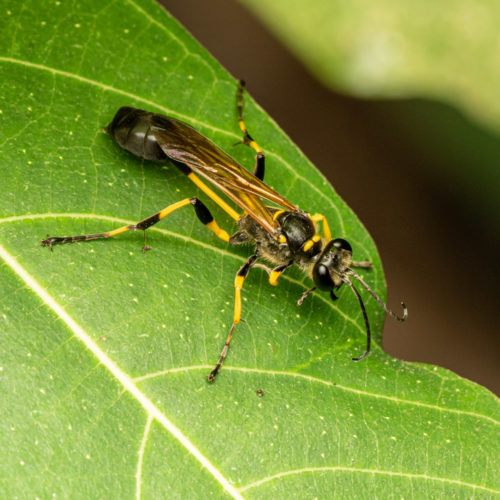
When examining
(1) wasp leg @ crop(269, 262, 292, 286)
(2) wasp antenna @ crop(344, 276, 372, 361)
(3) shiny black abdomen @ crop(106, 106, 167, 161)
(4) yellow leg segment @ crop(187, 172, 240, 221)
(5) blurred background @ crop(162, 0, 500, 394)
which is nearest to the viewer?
(3) shiny black abdomen @ crop(106, 106, 167, 161)

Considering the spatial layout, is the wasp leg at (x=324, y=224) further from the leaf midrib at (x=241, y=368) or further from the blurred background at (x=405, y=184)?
the blurred background at (x=405, y=184)

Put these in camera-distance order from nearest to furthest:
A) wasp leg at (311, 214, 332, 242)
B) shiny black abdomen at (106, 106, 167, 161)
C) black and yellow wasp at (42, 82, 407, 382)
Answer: shiny black abdomen at (106, 106, 167, 161) < black and yellow wasp at (42, 82, 407, 382) < wasp leg at (311, 214, 332, 242)

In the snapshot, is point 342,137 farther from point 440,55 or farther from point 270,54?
point 440,55

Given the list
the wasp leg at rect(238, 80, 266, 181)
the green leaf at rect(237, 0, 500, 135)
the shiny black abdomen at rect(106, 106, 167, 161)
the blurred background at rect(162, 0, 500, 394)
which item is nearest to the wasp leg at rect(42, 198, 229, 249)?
the shiny black abdomen at rect(106, 106, 167, 161)

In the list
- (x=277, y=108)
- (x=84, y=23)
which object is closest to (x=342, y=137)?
(x=277, y=108)

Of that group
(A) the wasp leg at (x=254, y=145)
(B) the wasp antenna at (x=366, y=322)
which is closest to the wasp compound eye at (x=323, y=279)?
(B) the wasp antenna at (x=366, y=322)

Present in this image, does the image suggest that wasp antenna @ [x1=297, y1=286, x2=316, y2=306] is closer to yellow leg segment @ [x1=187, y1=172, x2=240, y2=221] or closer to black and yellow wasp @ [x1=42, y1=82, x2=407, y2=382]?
black and yellow wasp @ [x1=42, y1=82, x2=407, y2=382]

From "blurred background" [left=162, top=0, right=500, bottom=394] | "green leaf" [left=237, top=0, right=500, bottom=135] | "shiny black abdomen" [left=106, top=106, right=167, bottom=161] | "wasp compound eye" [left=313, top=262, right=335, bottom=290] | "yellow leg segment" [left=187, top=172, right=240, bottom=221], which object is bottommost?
"blurred background" [left=162, top=0, right=500, bottom=394]
